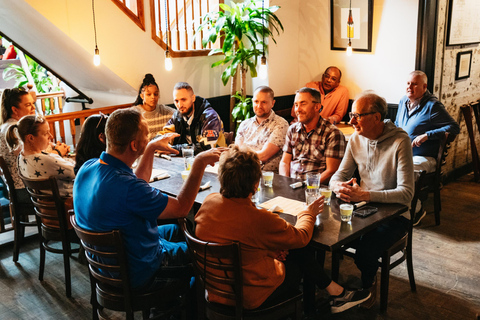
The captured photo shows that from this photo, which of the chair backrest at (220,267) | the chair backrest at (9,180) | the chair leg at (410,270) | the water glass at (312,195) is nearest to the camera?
the chair backrest at (220,267)

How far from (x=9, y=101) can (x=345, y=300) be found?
3.21m

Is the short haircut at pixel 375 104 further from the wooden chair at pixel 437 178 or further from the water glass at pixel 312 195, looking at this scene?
the wooden chair at pixel 437 178

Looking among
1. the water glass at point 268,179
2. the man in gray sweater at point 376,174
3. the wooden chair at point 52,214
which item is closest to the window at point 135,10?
the wooden chair at point 52,214

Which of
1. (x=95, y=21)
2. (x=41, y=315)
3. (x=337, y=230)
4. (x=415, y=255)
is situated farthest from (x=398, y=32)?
(x=41, y=315)

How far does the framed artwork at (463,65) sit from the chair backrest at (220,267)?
4436 mm

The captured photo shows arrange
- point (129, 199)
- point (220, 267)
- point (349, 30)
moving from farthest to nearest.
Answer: point (349, 30)
point (129, 199)
point (220, 267)

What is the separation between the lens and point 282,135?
404 centimetres

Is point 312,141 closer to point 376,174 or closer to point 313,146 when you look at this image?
point 313,146

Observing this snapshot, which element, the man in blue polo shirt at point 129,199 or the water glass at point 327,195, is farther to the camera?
the water glass at point 327,195

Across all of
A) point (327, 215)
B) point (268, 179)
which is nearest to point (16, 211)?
point (268, 179)

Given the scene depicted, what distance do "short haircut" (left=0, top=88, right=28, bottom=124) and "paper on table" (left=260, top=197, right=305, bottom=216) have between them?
2545mm

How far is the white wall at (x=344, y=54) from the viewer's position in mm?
5289

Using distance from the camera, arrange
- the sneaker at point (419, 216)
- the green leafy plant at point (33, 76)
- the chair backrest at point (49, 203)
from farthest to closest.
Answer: the green leafy plant at point (33, 76) < the sneaker at point (419, 216) < the chair backrest at point (49, 203)

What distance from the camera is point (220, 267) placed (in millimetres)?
2070
